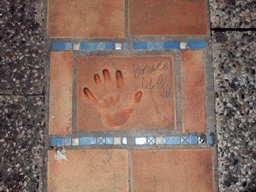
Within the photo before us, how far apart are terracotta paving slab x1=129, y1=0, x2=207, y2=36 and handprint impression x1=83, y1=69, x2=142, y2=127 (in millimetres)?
368

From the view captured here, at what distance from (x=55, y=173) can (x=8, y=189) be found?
0.29 metres

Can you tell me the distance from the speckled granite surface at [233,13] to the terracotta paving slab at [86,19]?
0.57 metres

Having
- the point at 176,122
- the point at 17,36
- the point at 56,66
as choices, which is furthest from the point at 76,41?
the point at 176,122

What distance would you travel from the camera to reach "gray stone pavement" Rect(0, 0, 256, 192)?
105 centimetres

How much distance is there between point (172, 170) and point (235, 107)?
0.53 meters

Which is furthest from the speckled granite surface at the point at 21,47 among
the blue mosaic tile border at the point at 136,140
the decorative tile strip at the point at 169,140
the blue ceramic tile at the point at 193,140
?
the blue ceramic tile at the point at 193,140

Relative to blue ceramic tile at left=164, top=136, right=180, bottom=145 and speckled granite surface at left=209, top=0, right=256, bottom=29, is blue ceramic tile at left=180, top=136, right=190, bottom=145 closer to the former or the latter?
blue ceramic tile at left=164, top=136, right=180, bottom=145

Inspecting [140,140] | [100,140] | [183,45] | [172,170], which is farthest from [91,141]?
[183,45]

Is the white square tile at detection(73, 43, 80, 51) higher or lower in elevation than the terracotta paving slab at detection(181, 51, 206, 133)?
higher

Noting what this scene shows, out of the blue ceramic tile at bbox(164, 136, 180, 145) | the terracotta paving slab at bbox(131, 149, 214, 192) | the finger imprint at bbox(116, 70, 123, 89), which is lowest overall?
the terracotta paving slab at bbox(131, 149, 214, 192)

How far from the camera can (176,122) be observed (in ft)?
3.53

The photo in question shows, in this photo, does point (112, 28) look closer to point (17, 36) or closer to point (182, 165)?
→ point (17, 36)

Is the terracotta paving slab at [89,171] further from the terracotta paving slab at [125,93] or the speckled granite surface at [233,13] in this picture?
the speckled granite surface at [233,13]

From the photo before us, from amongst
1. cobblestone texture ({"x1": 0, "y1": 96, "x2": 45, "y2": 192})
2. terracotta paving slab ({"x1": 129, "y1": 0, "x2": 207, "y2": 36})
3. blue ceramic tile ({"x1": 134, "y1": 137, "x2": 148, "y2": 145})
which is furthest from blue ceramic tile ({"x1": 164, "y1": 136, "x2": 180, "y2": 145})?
cobblestone texture ({"x1": 0, "y1": 96, "x2": 45, "y2": 192})
